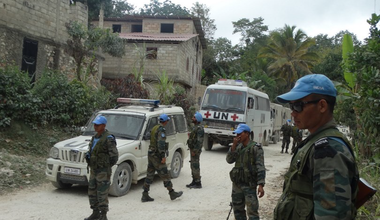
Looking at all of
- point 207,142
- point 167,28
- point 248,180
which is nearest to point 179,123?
point 248,180

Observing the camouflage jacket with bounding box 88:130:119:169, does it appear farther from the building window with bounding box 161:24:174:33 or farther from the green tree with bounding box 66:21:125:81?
the building window with bounding box 161:24:174:33

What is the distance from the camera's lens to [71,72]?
52.5 ft

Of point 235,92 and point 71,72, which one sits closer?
point 235,92

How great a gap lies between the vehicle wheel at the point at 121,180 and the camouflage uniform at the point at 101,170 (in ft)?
4.27

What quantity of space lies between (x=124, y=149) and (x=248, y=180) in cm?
312

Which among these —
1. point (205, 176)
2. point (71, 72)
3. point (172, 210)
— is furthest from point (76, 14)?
point (172, 210)

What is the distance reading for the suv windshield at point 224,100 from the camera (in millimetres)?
A: 13805

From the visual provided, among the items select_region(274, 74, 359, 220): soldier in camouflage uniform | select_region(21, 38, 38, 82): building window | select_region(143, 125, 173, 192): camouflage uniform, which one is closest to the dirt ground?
select_region(143, 125, 173, 192): camouflage uniform

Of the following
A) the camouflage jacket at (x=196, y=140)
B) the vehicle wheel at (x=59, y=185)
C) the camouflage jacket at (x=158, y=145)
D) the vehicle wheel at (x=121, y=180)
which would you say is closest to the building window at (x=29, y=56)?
the vehicle wheel at (x=59, y=185)

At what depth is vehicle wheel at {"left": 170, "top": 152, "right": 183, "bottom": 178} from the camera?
28.4 ft

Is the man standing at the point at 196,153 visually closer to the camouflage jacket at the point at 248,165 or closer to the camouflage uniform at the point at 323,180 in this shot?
the camouflage jacket at the point at 248,165

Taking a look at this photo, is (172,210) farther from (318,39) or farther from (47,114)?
(318,39)

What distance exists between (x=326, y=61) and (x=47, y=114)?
2682 centimetres

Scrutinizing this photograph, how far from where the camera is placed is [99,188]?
5.12 meters
